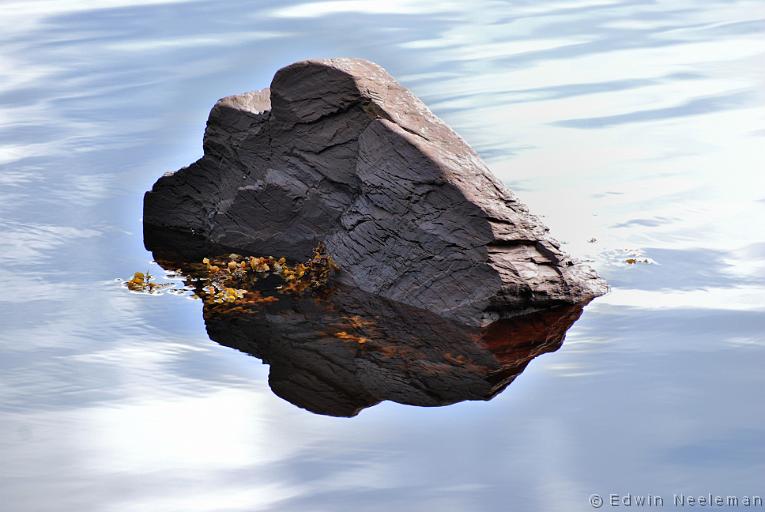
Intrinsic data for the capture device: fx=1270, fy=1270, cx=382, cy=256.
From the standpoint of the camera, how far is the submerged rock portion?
8.54m

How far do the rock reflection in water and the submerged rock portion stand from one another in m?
0.21

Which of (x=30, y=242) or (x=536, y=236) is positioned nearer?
(x=536, y=236)

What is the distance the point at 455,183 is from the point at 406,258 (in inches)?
25.3

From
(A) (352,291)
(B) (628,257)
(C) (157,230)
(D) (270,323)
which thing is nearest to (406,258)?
(A) (352,291)

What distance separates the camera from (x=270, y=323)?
8516 millimetres

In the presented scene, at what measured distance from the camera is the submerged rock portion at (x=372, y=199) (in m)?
8.54

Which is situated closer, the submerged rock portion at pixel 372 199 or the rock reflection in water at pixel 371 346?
the rock reflection in water at pixel 371 346

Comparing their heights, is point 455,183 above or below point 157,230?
above

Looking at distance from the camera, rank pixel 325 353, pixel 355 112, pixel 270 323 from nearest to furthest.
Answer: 1. pixel 325 353
2. pixel 270 323
3. pixel 355 112

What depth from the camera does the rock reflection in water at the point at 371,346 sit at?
738 cm

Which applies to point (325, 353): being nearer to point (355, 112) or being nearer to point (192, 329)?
point (192, 329)

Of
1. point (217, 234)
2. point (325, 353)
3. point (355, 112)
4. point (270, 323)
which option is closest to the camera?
point (325, 353)

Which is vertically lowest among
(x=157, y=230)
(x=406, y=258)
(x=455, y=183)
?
(x=157, y=230)

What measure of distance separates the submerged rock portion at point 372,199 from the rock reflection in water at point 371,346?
0.21m
